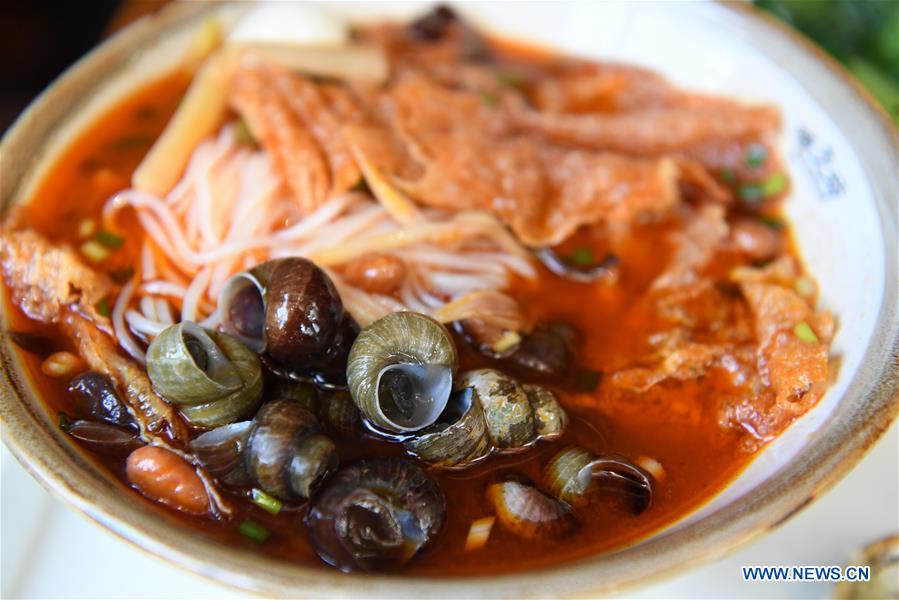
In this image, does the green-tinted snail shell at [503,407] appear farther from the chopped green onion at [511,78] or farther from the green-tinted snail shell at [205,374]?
the chopped green onion at [511,78]

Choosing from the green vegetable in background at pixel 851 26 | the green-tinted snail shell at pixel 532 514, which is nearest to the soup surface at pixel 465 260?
the green-tinted snail shell at pixel 532 514

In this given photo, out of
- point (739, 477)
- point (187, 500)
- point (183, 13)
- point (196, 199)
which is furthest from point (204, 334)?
point (183, 13)

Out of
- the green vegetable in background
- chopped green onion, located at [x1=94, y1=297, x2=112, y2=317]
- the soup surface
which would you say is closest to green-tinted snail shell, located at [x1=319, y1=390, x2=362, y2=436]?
the soup surface

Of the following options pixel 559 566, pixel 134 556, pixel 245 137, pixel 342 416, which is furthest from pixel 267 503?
pixel 245 137

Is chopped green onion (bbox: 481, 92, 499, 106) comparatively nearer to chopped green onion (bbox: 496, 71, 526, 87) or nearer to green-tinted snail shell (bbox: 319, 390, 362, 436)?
chopped green onion (bbox: 496, 71, 526, 87)

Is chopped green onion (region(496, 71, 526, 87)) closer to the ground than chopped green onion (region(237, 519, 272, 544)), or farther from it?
farther from it
